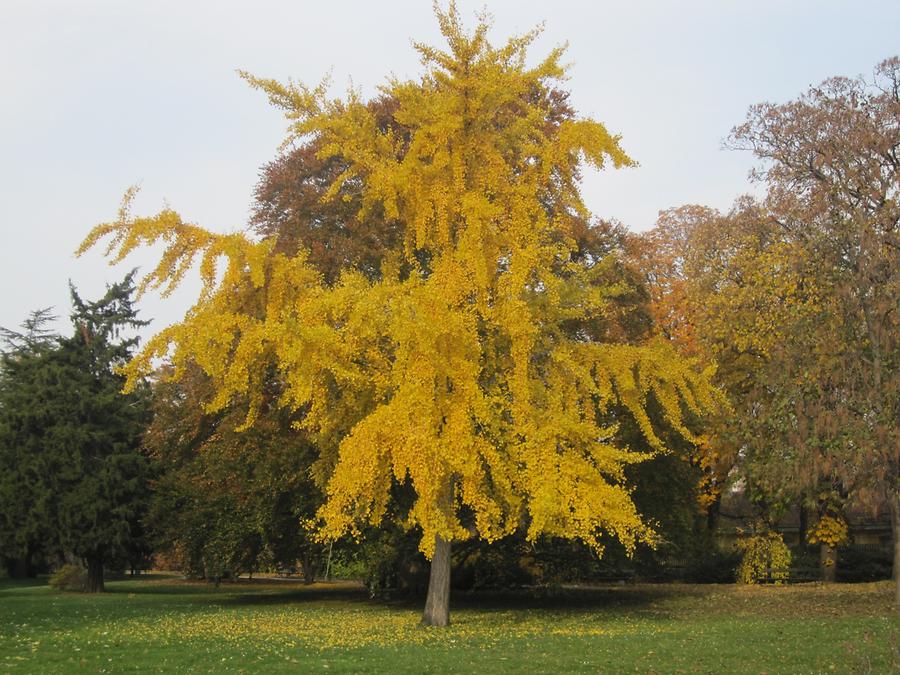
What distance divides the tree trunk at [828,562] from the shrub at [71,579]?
26192 millimetres

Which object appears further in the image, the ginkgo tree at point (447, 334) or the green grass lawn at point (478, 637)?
the ginkgo tree at point (447, 334)

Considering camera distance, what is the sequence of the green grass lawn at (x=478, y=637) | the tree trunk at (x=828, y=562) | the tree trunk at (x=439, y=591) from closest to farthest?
the green grass lawn at (x=478, y=637)
the tree trunk at (x=439, y=591)
the tree trunk at (x=828, y=562)

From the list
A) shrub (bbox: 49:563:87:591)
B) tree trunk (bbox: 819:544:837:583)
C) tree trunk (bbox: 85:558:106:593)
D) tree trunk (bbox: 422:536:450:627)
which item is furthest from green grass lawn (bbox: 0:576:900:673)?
shrub (bbox: 49:563:87:591)

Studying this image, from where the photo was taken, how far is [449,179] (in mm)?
17016

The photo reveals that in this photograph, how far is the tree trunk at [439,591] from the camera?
16969 mm

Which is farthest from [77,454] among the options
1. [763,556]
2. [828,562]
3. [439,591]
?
[828,562]

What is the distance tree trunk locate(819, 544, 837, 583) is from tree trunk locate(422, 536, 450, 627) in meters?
17.6

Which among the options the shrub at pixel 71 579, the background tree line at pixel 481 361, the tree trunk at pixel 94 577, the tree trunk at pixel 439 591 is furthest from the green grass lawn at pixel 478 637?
the shrub at pixel 71 579

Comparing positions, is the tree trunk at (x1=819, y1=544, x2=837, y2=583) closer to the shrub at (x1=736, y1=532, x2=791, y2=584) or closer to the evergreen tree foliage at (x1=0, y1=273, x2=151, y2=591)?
the shrub at (x1=736, y1=532, x2=791, y2=584)

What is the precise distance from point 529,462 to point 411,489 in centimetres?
657

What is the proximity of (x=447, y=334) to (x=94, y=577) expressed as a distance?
2316 centimetres

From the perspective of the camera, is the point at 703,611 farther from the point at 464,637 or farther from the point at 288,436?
the point at 288,436

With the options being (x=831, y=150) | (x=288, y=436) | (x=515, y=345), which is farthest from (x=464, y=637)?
(x=831, y=150)

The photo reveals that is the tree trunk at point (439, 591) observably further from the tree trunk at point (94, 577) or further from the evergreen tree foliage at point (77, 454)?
the tree trunk at point (94, 577)
